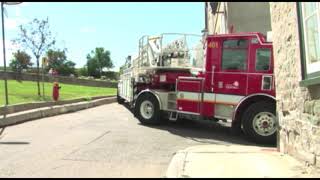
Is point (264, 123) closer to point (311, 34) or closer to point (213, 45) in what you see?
point (213, 45)

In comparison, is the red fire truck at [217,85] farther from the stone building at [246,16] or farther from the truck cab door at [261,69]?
Result: the stone building at [246,16]

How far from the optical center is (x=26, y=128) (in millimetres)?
16297

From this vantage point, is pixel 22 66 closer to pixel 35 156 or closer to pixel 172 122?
pixel 172 122

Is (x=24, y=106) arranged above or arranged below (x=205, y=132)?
above

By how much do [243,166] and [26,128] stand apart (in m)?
9.05

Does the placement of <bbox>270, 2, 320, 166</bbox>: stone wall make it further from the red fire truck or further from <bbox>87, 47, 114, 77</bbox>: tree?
<bbox>87, 47, 114, 77</bbox>: tree

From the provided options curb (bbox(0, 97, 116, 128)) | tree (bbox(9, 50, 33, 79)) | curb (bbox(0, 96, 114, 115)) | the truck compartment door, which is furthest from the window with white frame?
tree (bbox(9, 50, 33, 79))

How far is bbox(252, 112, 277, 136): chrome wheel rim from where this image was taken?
14.3 meters

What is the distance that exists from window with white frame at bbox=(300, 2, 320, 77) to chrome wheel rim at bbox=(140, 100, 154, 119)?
937cm

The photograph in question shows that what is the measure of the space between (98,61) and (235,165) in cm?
9672

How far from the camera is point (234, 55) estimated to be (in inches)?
602

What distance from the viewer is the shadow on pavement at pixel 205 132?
1449 centimetres

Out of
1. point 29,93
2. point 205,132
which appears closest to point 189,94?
point 205,132

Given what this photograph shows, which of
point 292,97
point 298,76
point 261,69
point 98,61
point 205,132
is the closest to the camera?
point 298,76
